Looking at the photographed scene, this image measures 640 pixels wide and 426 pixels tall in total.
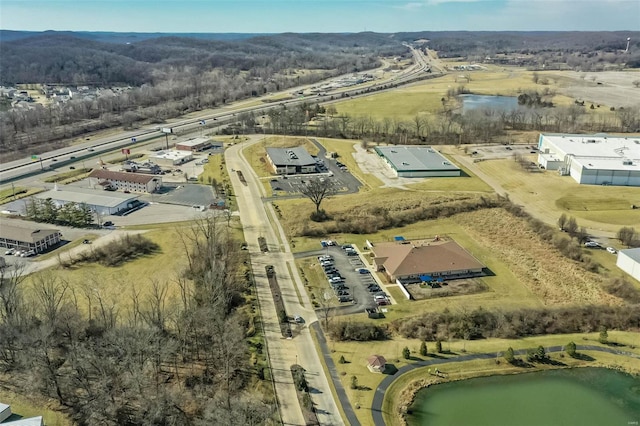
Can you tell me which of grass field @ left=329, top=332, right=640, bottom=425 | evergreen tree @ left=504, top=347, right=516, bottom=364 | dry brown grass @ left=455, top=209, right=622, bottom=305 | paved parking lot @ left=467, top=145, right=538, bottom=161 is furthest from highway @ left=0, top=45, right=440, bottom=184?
evergreen tree @ left=504, top=347, right=516, bottom=364

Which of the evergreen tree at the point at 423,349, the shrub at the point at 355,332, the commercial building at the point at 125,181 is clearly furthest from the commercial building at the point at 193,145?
the evergreen tree at the point at 423,349

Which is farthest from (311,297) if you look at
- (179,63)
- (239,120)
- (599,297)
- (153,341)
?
(179,63)

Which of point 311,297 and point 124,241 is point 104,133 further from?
point 311,297

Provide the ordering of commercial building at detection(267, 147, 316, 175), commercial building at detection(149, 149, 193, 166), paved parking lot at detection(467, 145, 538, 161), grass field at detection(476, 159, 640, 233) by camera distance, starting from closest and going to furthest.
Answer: grass field at detection(476, 159, 640, 233)
commercial building at detection(267, 147, 316, 175)
commercial building at detection(149, 149, 193, 166)
paved parking lot at detection(467, 145, 538, 161)

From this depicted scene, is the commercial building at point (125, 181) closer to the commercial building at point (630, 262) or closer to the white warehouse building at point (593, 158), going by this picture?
the commercial building at point (630, 262)

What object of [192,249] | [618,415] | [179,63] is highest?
[179,63]

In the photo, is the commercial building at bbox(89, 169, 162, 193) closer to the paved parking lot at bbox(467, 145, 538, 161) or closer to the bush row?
the bush row
